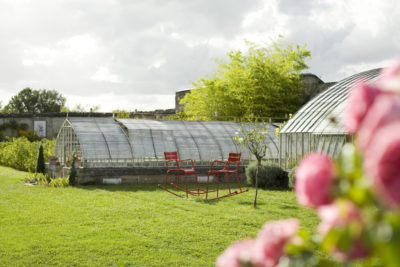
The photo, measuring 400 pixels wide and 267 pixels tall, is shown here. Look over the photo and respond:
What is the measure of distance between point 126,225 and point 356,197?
7.77 metres

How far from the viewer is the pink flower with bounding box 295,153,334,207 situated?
0.82 metres

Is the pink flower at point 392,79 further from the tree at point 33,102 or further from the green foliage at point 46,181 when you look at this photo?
the tree at point 33,102

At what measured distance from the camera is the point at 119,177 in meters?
15.0

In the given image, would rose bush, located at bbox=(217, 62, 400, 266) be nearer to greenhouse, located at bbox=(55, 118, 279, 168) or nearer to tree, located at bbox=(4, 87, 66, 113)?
greenhouse, located at bbox=(55, 118, 279, 168)

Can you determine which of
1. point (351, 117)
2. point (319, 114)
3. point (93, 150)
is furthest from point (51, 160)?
point (351, 117)

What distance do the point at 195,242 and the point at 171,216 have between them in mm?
2083

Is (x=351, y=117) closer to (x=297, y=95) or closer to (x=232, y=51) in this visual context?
(x=297, y=95)

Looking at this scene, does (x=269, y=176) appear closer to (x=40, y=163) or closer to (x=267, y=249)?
(x=40, y=163)

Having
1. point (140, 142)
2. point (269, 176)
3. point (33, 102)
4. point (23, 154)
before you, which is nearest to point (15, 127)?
point (23, 154)

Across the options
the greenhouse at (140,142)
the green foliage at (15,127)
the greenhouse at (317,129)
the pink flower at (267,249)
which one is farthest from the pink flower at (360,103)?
the green foliage at (15,127)

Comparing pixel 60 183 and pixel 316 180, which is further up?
pixel 316 180

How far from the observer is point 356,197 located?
772 mm

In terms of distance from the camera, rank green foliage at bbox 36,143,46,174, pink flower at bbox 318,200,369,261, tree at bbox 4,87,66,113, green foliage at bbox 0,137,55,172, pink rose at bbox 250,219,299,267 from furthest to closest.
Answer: tree at bbox 4,87,66,113 < green foliage at bbox 0,137,55,172 < green foliage at bbox 36,143,46,174 < pink rose at bbox 250,219,299,267 < pink flower at bbox 318,200,369,261

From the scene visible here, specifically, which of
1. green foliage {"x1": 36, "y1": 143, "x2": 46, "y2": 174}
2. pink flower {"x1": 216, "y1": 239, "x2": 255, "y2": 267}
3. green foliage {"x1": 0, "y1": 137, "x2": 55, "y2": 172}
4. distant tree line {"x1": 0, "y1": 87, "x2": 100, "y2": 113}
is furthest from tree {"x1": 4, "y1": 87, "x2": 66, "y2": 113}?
pink flower {"x1": 216, "y1": 239, "x2": 255, "y2": 267}
